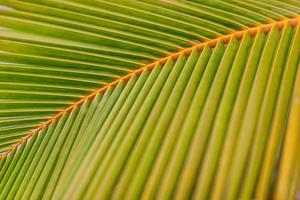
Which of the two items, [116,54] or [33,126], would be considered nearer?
[116,54]

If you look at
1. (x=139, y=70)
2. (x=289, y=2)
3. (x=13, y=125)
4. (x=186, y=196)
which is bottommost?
(x=186, y=196)

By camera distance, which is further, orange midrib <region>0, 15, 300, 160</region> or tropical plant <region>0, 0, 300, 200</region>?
orange midrib <region>0, 15, 300, 160</region>

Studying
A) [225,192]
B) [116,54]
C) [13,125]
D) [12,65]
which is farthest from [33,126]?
[225,192]

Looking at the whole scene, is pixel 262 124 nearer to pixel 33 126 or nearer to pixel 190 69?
→ pixel 190 69

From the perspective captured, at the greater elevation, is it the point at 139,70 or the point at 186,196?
the point at 139,70

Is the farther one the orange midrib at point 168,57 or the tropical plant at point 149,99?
the orange midrib at point 168,57

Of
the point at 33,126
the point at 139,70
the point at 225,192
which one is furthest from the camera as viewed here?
the point at 33,126

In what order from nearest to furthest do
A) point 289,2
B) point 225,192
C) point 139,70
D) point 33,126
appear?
point 225,192
point 289,2
point 139,70
point 33,126
